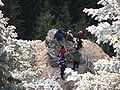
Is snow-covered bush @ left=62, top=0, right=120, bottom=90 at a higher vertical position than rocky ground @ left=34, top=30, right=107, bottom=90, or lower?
lower

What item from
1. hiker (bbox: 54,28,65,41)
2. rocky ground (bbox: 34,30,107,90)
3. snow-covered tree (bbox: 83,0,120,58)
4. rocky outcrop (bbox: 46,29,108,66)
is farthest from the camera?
hiker (bbox: 54,28,65,41)

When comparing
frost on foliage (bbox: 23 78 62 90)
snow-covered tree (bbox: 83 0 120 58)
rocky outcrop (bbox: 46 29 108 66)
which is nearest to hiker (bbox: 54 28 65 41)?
rocky outcrop (bbox: 46 29 108 66)

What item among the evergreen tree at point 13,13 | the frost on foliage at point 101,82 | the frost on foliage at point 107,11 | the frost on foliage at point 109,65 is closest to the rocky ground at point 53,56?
the frost on foliage at point 101,82

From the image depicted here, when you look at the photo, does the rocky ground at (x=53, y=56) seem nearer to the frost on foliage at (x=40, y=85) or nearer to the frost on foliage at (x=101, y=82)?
the frost on foliage at (x=40, y=85)

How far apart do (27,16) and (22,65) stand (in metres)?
33.6

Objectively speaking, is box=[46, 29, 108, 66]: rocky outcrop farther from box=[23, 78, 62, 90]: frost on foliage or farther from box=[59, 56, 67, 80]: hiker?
box=[23, 78, 62, 90]: frost on foliage

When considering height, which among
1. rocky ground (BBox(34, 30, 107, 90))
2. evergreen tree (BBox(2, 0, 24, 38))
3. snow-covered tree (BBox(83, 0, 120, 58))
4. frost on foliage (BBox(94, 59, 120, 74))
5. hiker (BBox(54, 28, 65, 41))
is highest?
evergreen tree (BBox(2, 0, 24, 38))

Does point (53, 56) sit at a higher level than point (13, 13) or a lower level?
lower

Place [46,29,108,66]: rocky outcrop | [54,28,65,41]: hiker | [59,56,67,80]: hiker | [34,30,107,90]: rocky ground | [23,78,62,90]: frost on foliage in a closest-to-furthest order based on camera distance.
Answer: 1. [23,78,62,90]: frost on foliage
2. [59,56,67,80]: hiker
3. [34,30,107,90]: rocky ground
4. [46,29,108,66]: rocky outcrop
5. [54,28,65,41]: hiker

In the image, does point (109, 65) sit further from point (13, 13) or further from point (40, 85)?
point (13, 13)

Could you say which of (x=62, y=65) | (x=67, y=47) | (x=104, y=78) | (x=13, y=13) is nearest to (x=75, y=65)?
(x=62, y=65)

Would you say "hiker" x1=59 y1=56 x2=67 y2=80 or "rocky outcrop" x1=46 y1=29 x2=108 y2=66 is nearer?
"hiker" x1=59 y1=56 x2=67 y2=80

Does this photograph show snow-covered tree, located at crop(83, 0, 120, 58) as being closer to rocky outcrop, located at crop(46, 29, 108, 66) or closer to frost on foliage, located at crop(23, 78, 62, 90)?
frost on foliage, located at crop(23, 78, 62, 90)

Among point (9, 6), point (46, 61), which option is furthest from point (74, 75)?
point (9, 6)
